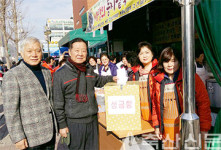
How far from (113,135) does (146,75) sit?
2.95 ft

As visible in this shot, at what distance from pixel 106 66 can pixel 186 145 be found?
12.7 ft

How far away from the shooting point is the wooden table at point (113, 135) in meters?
1.97

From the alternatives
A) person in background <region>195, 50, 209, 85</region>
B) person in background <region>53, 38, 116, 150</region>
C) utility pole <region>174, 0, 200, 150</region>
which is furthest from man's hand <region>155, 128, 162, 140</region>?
person in background <region>195, 50, 209, 85</region>

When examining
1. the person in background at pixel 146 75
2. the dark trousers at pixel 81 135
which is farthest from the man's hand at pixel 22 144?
the person in background at pixel 146 75

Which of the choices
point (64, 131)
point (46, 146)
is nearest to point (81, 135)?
point (64, 131)

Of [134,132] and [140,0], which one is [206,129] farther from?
[140,0]

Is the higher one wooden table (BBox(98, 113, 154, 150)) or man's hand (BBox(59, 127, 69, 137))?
man's hand (BBox(59, 127, 69, 137))

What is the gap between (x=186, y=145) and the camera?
4.73ft

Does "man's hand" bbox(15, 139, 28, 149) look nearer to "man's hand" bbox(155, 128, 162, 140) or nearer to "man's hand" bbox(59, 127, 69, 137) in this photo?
"man's hand" bbox(59, 127, 69, 137)

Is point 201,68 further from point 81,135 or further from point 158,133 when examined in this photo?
point 81,135

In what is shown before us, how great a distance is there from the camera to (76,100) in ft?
6.51

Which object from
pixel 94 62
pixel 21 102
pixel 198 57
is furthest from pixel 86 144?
pixel 94 62

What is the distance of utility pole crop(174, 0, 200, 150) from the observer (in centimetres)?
135

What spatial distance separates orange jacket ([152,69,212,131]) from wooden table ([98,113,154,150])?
0.15m
